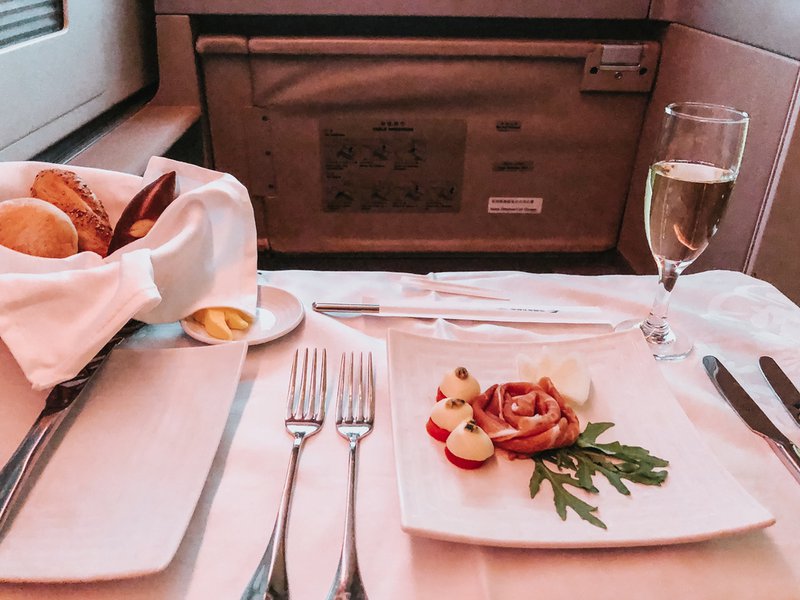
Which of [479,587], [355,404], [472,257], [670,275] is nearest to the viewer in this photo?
[479,587]

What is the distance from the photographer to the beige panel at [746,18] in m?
0.87

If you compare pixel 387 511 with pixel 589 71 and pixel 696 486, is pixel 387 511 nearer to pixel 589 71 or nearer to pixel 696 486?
pixel 696 486

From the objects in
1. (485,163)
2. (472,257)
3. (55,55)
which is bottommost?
(472,257)

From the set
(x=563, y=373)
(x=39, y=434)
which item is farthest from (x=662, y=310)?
(x=39, y=434)

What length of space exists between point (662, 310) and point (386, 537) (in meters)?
0.36

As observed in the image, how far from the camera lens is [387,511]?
38 cm

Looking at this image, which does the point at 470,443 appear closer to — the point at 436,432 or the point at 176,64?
the point at 436,432

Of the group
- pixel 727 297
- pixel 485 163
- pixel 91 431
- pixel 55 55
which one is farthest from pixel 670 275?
pixel 55 55

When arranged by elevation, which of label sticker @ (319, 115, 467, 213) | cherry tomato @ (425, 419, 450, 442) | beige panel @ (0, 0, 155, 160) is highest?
beige panel @ (0, 0, 155, 160)

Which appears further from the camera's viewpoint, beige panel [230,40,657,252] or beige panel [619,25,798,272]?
beige panel [230,40,657,252]

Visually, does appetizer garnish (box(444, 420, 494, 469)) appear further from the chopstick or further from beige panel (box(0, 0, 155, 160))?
beige panel (box(0, 0, 155, 160))

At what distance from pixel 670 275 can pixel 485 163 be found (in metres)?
0.73

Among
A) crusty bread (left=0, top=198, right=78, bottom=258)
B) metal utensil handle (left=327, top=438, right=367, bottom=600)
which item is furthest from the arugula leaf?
crusty bread (left=0, top=198, right=78, bottom=258)

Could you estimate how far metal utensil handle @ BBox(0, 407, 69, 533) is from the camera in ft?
1.14
